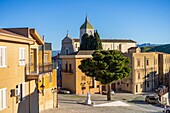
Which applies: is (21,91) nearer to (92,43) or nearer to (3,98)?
(3,98)

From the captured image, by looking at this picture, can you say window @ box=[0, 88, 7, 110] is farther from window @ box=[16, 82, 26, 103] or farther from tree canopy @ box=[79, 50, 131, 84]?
tree canopy @ box=[79, 50, 131, 84]

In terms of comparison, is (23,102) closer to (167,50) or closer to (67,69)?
(67,69)

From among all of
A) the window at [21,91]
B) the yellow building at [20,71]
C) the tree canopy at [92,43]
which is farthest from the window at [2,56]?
the tree canopy at [92,43]

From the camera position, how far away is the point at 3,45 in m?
14.4

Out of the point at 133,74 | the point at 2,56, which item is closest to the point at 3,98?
the point at 2,56

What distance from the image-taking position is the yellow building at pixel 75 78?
4512 cm

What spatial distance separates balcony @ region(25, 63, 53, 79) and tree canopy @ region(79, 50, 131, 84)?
1172 cm

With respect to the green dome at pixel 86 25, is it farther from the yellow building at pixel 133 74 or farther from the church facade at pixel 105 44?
the yellow building at pixel 133 74

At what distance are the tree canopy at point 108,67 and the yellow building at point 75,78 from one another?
11.3 metres

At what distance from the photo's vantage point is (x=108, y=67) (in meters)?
33.2

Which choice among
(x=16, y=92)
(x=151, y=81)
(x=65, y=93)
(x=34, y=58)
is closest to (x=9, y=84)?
(x=16, y=92)

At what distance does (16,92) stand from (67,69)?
100ft

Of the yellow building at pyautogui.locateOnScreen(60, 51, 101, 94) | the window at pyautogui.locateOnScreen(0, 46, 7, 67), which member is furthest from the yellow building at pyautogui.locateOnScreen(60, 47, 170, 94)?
the window at pyautogui.locateOnScreen(0, 46, 7, 67)

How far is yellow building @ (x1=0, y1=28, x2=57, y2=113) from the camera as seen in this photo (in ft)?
47.9
